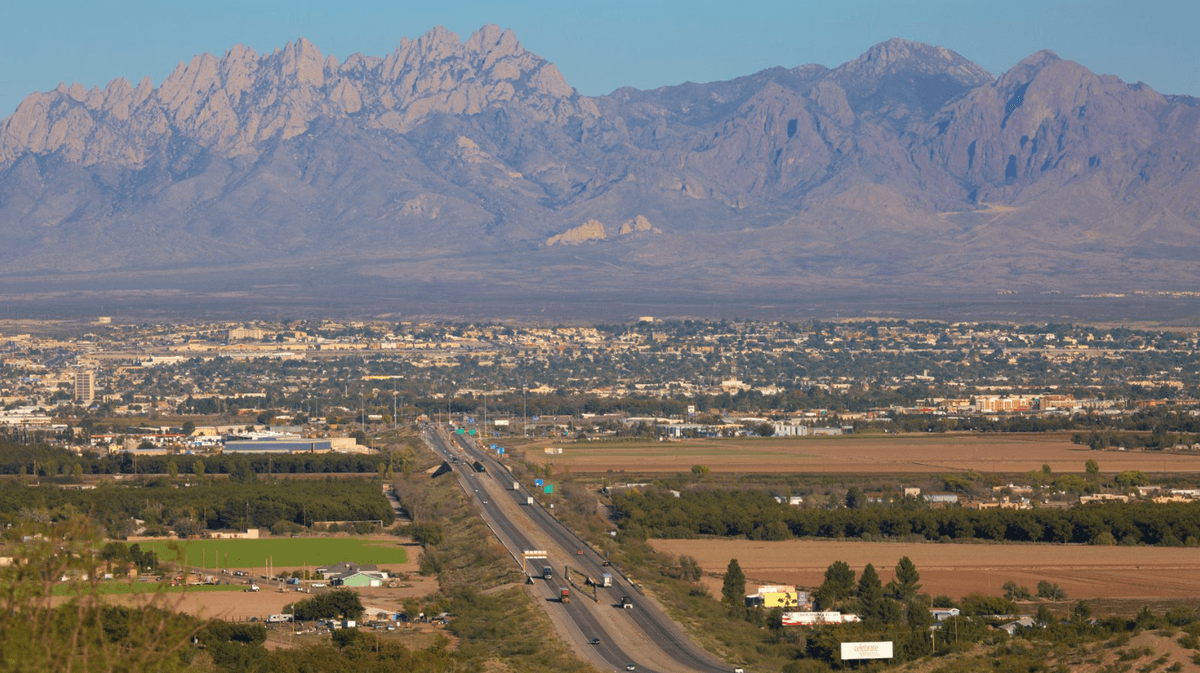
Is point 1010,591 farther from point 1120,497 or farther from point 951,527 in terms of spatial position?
point 1120,497

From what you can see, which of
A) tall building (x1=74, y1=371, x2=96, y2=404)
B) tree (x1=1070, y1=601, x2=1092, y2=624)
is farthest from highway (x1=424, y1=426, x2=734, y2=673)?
tall building (x1=74, y1=371, x2=96, y2=404)

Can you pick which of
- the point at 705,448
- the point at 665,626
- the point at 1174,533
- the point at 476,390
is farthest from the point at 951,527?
the point at 476,390

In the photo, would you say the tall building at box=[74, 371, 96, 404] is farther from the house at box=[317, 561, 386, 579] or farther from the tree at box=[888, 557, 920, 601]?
the tree at box=[888, 557, 920, 601]

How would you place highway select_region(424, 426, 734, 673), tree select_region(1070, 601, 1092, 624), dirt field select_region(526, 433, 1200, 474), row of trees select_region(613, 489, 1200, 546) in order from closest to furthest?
1. highway select_region(424, 426, 734, 673)
2. tree select_region(1070, 601, 1092, 624)
3. row of trees select_region(613, 489, 1200, 546)
4. dirt field select_region(526, 433, 1200, 474)

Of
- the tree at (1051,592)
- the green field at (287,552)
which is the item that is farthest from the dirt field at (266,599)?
the tree at (1051,592)

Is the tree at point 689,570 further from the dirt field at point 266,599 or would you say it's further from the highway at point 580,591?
the dirt field at point 266,599
